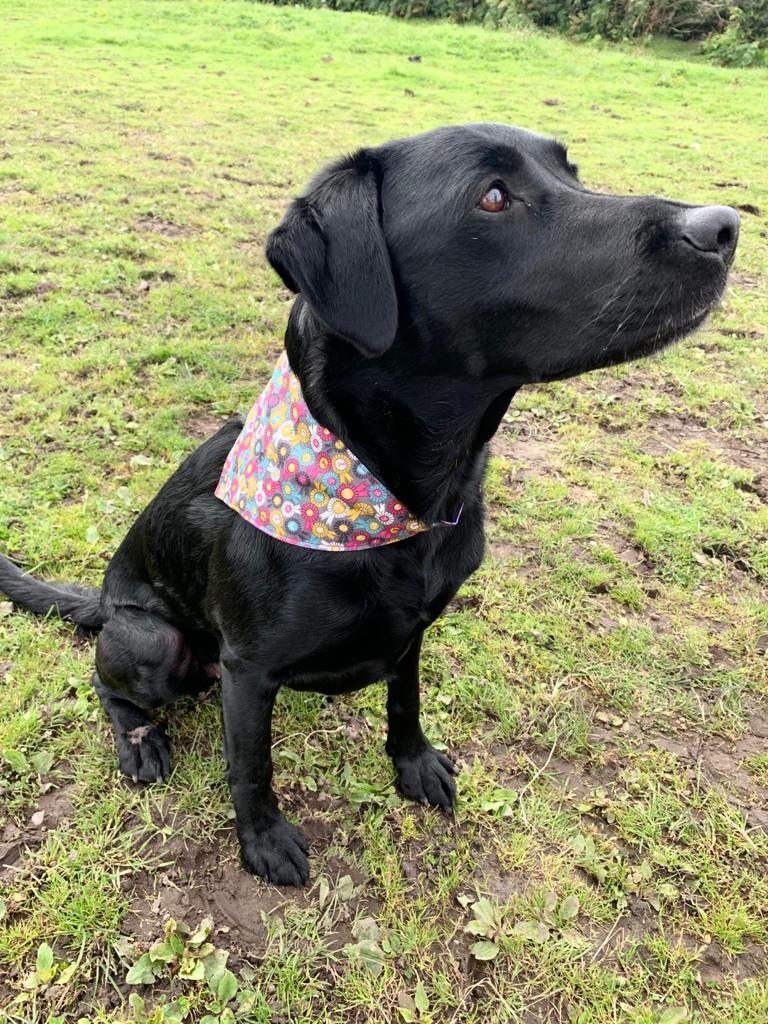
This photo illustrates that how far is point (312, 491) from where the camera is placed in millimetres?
1876

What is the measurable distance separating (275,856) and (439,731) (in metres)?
0.84

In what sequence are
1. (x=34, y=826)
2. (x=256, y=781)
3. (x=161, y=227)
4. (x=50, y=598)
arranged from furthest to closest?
(x=161, y=227) → (x=50, y=598) → (x=34, y=826) → (x=256, y=781)

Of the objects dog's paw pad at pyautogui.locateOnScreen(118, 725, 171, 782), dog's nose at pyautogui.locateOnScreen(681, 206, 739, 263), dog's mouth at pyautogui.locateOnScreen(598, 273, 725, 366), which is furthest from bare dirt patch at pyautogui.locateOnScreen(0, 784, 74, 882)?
dog's nose at pyautogui.locateOnScreen(681, 206, 739, 263)

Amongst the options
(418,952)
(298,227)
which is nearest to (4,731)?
(418,952)

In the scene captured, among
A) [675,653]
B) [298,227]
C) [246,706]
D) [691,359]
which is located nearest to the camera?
[298,227]

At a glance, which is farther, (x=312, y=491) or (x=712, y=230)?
(x=312, y=491)

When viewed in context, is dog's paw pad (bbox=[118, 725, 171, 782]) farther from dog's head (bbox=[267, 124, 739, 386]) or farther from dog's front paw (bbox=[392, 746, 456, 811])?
dog's head (bbox=[267, 124, 739, 386])

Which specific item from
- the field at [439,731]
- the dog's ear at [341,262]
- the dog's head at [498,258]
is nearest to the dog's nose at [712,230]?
the dog's head at [498,258]

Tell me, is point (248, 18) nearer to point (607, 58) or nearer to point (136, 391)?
point (607, 58)

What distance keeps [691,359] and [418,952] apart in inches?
196

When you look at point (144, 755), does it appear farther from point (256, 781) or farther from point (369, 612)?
point (369, 612)

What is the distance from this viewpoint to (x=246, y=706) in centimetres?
212

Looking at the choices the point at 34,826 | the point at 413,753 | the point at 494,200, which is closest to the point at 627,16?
the point at 494,200

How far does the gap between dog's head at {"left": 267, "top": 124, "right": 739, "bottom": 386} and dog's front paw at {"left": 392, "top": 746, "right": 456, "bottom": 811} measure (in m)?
1.53
